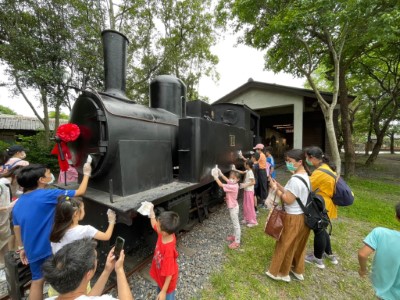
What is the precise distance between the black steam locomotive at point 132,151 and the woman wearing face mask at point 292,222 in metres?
1.45

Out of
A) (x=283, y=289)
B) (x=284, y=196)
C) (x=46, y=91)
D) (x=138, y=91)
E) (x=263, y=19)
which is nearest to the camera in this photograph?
(x=284, y=196)

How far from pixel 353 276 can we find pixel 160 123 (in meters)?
3.79

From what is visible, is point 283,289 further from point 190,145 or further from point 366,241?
point 190,145

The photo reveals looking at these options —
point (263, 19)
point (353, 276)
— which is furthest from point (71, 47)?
point (353, 276)

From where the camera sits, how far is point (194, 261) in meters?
3.03

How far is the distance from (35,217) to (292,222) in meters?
2.80

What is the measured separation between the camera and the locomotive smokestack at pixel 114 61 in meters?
3.24

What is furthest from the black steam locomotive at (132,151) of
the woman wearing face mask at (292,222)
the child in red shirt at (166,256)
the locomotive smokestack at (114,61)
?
the woman wearing face mask at (292,222)

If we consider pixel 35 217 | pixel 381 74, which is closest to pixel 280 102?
pixel 381 74

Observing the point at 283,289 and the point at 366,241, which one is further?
the point at 283,289

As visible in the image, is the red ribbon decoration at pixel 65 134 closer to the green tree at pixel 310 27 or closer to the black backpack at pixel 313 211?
the black backpack at pixel 313 211

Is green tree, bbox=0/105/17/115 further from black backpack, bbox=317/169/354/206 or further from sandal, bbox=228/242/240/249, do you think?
black backpack, bbox=317/169/354/206

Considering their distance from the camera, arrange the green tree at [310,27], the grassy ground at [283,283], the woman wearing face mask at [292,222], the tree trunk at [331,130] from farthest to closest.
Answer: the tree trunk at [331,130], the green tree at [310,27], the grassy ground at [283,283], the woman wearing face mask at [292,222]

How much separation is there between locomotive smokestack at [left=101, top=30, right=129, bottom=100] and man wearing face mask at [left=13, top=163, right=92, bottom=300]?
1.74 metres
